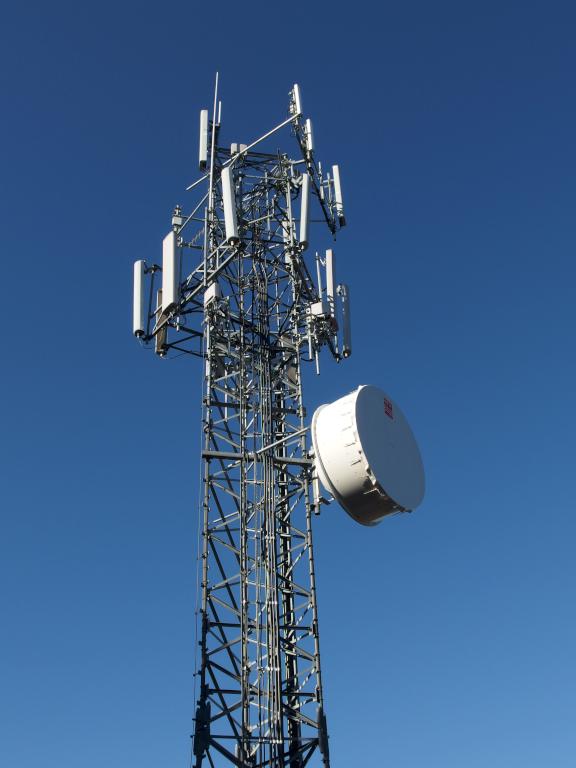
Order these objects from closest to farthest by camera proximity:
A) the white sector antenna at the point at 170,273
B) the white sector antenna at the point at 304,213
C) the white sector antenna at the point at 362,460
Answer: the white sector antenna at the point at 362,460, the white sector antenna at the point at 170,273, the white sector antenna at the point at 304,213

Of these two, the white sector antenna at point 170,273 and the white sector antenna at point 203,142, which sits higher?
the white sector antenna at point 203,142

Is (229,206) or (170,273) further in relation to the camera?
(170,273)

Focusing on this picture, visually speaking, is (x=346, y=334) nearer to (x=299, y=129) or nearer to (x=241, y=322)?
(x=241, y=322)

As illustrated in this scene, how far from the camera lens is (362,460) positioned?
25156 mm

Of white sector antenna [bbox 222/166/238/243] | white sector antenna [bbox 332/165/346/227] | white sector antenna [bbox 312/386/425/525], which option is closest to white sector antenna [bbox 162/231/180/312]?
white sector antenna [bbox 222/166/238/243]

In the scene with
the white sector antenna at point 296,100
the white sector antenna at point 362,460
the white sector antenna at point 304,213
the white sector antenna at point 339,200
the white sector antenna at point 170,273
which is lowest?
the white sector antenna at point 362,460

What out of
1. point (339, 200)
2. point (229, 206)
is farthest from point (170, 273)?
point (339, 200)

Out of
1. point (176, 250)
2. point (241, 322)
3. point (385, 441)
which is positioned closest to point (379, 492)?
point (385, 441)

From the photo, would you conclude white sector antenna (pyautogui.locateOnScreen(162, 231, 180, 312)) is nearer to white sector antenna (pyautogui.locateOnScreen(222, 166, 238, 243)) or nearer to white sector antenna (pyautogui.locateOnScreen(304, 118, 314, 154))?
white sector antenna (pyautogui.locateOnScreen(222, 166, 238, 243))

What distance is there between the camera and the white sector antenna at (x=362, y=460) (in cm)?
2531

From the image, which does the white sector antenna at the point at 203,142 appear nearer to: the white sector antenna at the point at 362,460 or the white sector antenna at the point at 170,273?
the white sector antenna at the point at 170,273

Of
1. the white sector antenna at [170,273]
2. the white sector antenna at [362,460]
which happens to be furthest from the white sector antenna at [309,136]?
the white sector antenna at [362,460]

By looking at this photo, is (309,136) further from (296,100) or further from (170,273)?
(170,273)

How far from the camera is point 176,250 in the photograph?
1254 inches
